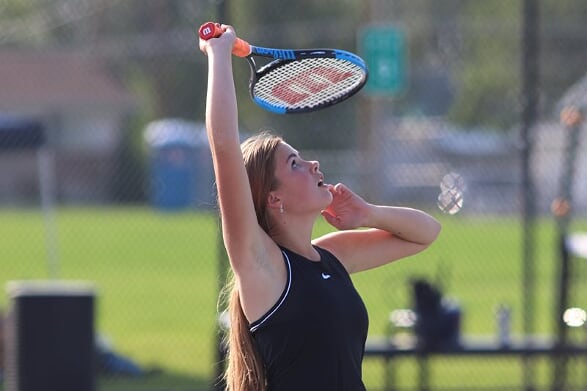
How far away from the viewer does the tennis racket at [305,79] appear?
12.2 ft

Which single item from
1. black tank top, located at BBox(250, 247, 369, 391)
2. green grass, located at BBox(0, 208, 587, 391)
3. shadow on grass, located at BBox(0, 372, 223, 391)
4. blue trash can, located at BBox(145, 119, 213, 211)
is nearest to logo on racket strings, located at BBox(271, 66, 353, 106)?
black tank top, located at BBox(250, 247, 369, 391)

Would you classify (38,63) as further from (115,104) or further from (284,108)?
(284,108)

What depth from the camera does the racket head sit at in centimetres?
373

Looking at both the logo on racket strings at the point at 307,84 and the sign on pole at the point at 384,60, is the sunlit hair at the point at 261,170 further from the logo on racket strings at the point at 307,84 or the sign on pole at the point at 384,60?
the sign on pole at the point at 384,60

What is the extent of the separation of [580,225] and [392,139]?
6.93 meters

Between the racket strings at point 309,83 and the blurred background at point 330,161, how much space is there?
0.57 metres

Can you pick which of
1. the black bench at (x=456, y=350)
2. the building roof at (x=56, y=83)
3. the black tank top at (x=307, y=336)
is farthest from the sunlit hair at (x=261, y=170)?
the building roof at (x=56, y=83)

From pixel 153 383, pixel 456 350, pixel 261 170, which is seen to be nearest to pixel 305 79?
pixel 261 170

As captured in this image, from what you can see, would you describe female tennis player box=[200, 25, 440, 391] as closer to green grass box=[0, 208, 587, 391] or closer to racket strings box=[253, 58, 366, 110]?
racket strings box=[253, 58, 366, 110]

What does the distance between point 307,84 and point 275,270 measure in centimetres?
87

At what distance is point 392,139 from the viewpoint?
39.7ft

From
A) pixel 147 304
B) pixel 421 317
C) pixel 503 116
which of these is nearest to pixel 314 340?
pixel 421 317

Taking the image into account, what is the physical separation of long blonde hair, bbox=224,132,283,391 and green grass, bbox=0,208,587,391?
13.8 ft

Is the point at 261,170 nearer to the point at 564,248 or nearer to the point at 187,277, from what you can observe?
the point at 564,248
